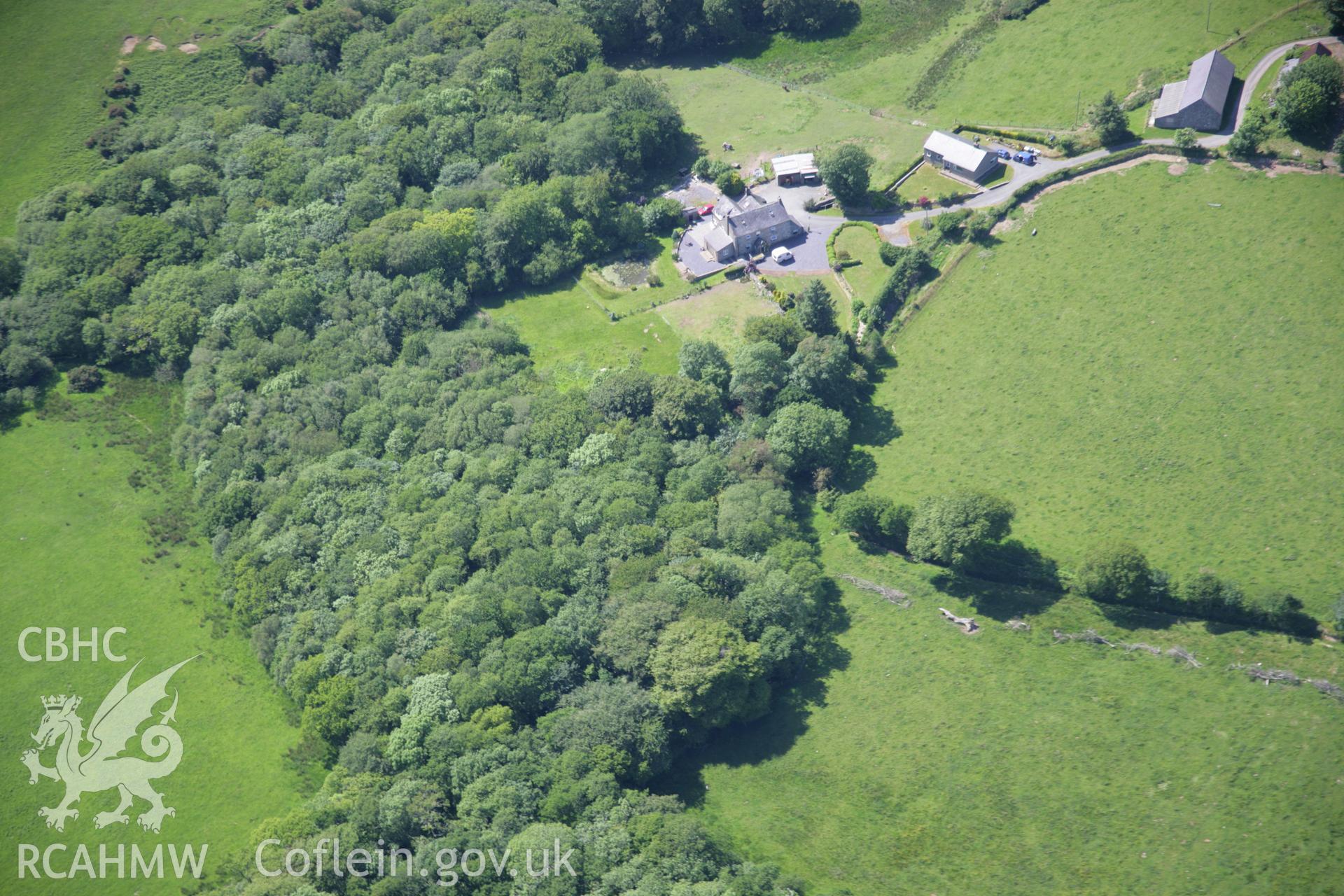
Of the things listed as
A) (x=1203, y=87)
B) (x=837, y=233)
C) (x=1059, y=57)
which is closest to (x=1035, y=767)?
(x=837, y=233)

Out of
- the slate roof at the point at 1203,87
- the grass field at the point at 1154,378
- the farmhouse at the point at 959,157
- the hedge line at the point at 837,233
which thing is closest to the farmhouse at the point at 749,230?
the hedge line at the point at 837,233

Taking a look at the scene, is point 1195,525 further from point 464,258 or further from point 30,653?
point 30,653

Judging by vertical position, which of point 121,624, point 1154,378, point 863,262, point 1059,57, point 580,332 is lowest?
point 121,624

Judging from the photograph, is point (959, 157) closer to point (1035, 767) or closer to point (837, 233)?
point (837, 233)

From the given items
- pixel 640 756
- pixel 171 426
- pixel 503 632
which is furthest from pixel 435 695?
pixel 171 426

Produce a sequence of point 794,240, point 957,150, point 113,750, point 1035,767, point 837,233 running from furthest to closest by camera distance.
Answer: point 794,240 < point 837,233 < point 957,150 < point 113,750 < point 1035,767

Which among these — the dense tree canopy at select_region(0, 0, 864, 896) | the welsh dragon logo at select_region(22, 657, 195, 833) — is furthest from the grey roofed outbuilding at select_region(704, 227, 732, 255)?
the welsh dragon logo at select_region(22, 657, 195, 833)

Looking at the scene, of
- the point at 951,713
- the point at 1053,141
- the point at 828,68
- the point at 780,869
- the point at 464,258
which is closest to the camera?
the point at 780,869
